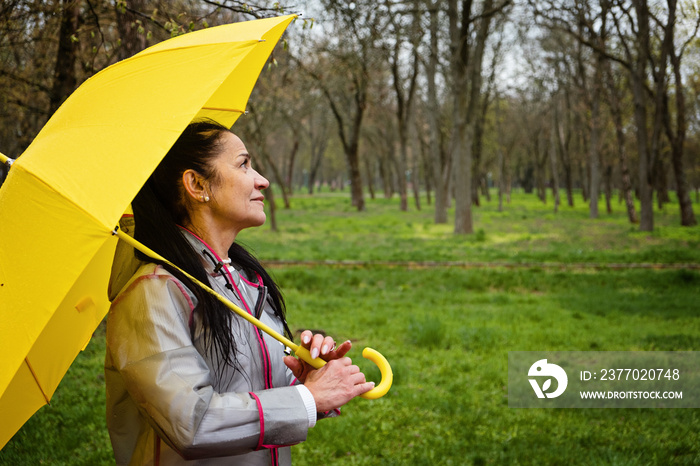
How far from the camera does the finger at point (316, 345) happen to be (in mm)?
1972

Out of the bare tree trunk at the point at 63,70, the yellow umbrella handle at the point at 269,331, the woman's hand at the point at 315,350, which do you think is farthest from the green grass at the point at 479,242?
the yellow umbrella handle at the point at 269,331

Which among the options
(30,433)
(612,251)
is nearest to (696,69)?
(612,251)

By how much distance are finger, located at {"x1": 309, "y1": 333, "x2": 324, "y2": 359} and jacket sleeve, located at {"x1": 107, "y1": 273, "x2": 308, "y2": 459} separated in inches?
6.1

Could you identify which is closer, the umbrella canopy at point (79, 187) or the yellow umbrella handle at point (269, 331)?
the umbrella canopy at point (79, 187)

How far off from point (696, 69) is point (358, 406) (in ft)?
100

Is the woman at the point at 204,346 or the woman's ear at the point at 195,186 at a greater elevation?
the woman's ear at the point at 195,186

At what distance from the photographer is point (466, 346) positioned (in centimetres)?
765

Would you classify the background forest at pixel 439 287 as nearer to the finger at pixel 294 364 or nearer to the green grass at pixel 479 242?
the green grass at pixel 479 242

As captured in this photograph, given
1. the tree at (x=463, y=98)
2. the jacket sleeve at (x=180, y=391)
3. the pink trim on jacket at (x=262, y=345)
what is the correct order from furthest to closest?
the tree at (x=463, y=98), the pink trim on jacket at (x=262, y=345), the jacket sleeve at (x=180, y=391)

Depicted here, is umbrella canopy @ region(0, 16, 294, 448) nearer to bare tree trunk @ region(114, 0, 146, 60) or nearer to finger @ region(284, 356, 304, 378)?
finger @ region(284, 356, 304, 378)

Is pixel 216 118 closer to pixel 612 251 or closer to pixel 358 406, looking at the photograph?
pixel 358 406

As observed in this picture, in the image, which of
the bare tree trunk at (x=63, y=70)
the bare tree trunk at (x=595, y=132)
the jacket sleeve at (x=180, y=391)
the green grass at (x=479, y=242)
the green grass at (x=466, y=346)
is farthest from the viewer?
the bare tree trunk at (x=595, y=132)

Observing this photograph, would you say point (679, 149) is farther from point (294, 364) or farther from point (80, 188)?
point (80, 188)

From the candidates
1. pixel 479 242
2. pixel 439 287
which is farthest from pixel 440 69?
pixel 439 287
